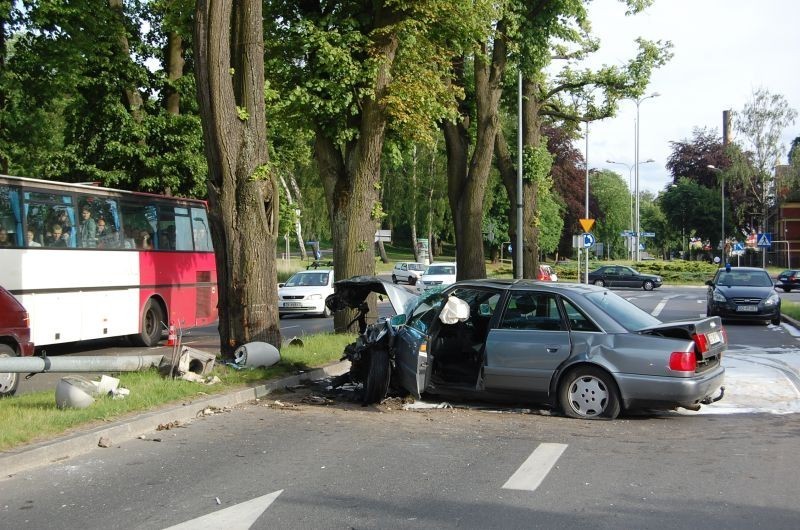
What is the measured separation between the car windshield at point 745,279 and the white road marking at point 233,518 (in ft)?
69.2

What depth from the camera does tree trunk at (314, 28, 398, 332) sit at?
1620cm

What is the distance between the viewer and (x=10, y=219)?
1473cm

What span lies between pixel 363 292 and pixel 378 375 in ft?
5.34

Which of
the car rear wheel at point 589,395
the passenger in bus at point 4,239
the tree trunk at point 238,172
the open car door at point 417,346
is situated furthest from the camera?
the passenger in bus at point 4,239

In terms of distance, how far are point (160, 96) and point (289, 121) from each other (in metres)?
10.4

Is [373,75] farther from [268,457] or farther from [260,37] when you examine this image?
[268,457]

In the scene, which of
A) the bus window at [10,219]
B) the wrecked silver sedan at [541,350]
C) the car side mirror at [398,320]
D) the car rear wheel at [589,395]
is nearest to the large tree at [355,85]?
the bus window at [10,219]

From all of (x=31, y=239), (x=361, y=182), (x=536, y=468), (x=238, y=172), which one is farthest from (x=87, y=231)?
(x=536, y=468)

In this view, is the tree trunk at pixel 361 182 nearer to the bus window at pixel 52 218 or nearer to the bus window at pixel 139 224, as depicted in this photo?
the bus window at pixel 139 224

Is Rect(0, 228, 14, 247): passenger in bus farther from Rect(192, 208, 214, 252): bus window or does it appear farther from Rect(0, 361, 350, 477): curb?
Rect(0, 361, 350, 477): curb

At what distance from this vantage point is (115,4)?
80.3ft

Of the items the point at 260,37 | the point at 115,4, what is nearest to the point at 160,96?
the point at 115,4

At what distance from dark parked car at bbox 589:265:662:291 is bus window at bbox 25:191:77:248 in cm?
3949

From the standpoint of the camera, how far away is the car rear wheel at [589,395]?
9047 mm
